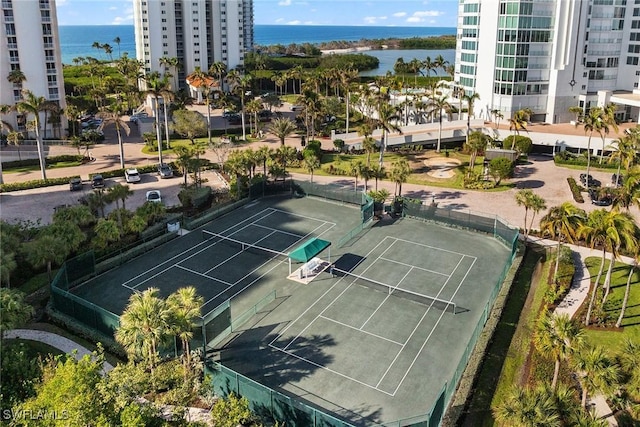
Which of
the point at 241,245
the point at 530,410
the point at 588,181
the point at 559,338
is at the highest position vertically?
the point at 588,181

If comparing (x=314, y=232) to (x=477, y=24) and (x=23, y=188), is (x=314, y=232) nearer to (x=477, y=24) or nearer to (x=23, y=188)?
(x=23, y=188)

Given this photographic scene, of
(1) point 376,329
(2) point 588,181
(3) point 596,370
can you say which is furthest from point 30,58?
(3) point 596,370

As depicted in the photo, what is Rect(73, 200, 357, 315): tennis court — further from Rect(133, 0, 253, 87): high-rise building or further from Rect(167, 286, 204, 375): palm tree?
Rect(133, 0, 253, 87): high-rise building

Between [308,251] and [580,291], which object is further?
[308,251]

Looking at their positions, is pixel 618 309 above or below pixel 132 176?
below

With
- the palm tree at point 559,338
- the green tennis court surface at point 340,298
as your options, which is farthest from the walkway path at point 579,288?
the green tennis court surface at point 340,298

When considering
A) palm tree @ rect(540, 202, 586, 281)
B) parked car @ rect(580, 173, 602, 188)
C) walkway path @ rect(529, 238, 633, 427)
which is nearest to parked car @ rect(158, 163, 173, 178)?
walkway path @ rect(529, 238, 633, 427)

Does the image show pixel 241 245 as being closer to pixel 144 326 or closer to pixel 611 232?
pixel 144 326
